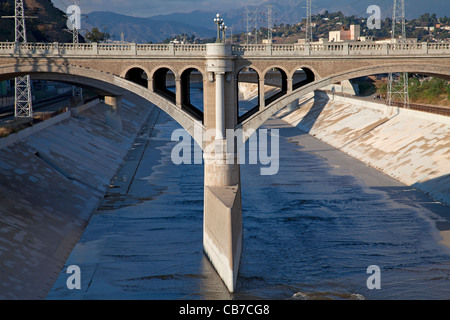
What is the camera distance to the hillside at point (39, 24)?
13400 cm

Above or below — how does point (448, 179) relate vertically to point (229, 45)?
below

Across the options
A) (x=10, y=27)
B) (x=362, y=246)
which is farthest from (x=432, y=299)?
(x=10, y=27)

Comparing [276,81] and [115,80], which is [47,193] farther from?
[276,81]

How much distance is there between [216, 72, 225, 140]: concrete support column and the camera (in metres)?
45.2

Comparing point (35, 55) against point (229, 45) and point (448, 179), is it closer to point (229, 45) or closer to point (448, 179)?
point (229, 45)

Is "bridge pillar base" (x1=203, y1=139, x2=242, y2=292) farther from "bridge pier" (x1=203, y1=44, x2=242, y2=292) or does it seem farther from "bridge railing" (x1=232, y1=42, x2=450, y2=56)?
"bridge railing" (x1=232, y1=42, x2=450, y2=56)

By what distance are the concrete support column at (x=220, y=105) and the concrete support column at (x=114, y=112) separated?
5063 cm

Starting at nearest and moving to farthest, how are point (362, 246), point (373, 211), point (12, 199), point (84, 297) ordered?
point (84, 297)
point (362, 246)
point (12, 199)
point (373, 211)

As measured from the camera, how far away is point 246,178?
66125 mm

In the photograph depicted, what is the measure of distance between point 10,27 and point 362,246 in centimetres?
11436

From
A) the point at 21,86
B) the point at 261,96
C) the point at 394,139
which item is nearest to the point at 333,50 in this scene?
the point at 261,96

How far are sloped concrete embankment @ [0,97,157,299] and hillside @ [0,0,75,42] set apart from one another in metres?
60.3

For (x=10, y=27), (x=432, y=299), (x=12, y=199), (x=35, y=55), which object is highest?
(x=10, y=27)

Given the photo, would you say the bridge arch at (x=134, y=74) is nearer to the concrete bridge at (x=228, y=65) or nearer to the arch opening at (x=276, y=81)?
the concrete bridge at (x=228, y=65)
